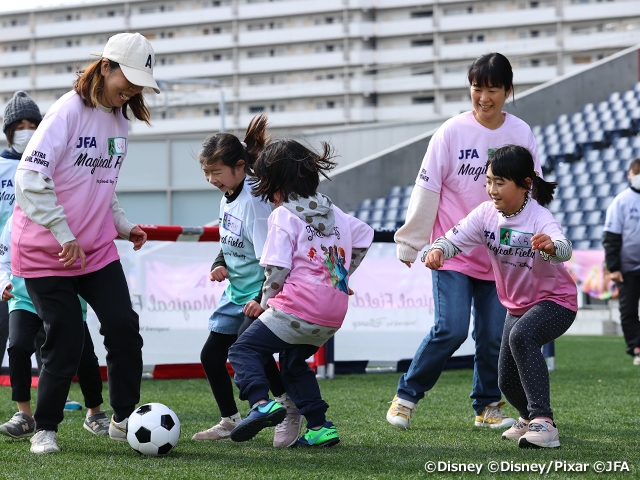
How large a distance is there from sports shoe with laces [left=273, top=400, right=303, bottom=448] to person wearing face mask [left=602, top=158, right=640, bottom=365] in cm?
555

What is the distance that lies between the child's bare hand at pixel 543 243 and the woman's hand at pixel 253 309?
1.28 metres

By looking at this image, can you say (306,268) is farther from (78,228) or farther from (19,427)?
(19,427)

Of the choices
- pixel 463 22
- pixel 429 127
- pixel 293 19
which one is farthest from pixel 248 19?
pixel 429 127

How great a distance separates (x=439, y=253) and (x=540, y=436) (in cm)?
93

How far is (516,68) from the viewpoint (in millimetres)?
69375

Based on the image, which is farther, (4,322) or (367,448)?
(4,322)

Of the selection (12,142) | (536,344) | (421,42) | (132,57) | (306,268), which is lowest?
(536,344)

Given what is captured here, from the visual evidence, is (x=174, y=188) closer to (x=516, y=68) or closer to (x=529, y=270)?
(x=529, y=270)

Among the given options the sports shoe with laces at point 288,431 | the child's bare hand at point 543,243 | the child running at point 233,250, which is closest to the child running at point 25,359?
the child running at point 233,250

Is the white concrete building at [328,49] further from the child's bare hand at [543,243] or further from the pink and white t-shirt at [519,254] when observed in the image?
the child's bare hand at [543,243]

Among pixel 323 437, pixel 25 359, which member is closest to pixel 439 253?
pixel 323 437

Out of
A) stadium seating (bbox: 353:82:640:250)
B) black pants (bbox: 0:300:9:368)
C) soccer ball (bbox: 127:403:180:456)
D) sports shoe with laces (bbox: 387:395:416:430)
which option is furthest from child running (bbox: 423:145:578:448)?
stadium seating (bbox: 353:82:640:250)

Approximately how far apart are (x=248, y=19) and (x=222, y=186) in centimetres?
7591

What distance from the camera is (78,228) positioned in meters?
4.34
